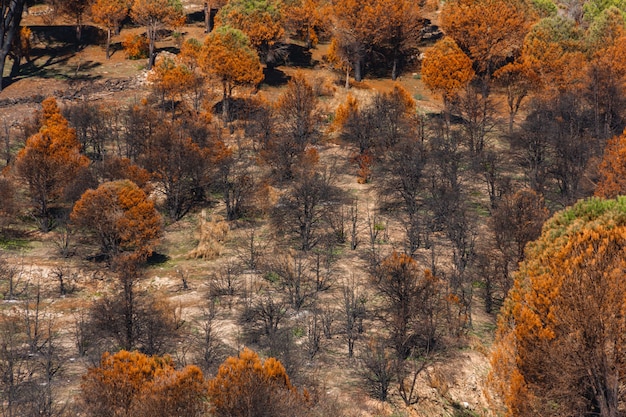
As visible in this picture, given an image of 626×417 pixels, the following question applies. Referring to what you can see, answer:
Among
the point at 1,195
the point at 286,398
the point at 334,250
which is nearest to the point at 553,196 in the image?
the point at 334,250

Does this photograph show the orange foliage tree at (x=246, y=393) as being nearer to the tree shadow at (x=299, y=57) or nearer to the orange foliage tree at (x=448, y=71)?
the orange foliage tree at (x=448, y=71)

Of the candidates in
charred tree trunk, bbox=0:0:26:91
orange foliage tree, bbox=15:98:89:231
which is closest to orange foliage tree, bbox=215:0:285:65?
charred tree trunk, bbox=0:0:26:91

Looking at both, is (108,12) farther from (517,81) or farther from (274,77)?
(517,81)

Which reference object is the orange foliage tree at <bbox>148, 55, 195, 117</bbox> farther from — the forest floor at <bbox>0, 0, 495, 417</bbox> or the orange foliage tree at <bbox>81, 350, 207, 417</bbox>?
the orange foliage tree at <bbox>81, 350, 207, 417</bbox>

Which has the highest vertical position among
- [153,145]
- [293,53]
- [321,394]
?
[293,53]

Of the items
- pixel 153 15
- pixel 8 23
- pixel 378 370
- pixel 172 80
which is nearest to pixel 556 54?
pixel 172 80

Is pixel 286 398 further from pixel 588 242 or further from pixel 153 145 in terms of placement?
pixel 153 145

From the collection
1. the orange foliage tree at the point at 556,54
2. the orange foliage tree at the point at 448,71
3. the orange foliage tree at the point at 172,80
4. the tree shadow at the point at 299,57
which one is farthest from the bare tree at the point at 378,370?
the tree shadow at the point at 299,57
